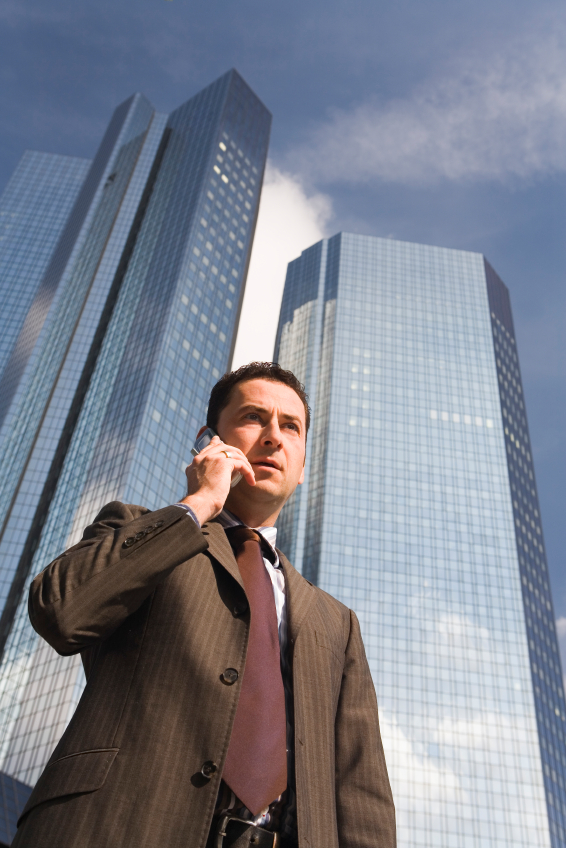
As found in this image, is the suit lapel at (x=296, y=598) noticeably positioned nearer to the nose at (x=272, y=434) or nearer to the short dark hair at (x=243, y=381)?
the nose at (x=272, y=434)

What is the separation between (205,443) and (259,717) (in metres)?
1.53

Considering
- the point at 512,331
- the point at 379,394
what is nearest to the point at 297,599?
the point at 379,394

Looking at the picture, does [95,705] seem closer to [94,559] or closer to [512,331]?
[94,559]

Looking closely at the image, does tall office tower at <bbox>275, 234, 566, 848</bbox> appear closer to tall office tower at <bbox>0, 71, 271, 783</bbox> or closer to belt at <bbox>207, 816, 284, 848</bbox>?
tall office tower at <bbox>0, 71, 271, 783</bbox>

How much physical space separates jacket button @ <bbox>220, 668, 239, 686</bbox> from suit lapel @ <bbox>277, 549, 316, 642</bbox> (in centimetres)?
59

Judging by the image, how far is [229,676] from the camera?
241 cm

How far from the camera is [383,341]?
11744 cm

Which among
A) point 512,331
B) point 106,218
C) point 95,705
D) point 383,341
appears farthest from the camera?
point 512,331

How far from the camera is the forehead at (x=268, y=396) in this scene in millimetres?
3732

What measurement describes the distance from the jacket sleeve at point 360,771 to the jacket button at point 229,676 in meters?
0.98

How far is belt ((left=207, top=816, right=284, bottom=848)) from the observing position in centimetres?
216

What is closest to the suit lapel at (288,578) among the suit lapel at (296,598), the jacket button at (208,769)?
the suit lapel at (296,598)

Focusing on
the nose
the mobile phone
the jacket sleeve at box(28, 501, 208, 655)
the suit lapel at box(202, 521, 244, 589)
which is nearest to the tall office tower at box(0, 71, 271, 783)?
the mobile phone

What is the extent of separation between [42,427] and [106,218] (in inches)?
1553
